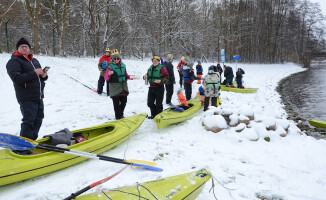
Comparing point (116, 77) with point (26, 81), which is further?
point (116, 77)

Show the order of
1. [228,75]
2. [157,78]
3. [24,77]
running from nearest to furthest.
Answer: [24,77] < [157,78] < [228,75]

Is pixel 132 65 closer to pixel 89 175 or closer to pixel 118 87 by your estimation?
pixel 118 87

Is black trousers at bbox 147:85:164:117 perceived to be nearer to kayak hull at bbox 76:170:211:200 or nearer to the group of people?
the group of people

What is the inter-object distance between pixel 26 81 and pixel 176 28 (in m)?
18.3

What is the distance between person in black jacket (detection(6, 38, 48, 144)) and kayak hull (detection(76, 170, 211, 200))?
201 centimetres

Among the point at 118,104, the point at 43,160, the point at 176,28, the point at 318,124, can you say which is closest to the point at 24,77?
the point at 43,160

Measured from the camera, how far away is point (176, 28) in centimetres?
2008

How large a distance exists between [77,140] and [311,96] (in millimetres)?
14119

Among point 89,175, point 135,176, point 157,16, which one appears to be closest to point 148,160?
point 135,176

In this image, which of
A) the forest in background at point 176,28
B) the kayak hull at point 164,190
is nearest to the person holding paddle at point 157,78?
the kayak hull at point 164,190

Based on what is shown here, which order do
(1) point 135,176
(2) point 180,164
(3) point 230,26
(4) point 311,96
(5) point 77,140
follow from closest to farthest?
(1) point 135,176, (2) point 180,164, (5) point 77,140, (4) point 311,96, (3) point 230,26

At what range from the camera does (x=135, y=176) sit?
3102 millimetres

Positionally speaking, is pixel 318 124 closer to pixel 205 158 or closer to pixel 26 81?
pixel 205 158

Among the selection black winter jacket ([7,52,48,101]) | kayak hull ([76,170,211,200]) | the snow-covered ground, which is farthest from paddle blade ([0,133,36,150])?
kayak hull ([76,170,211,200])
